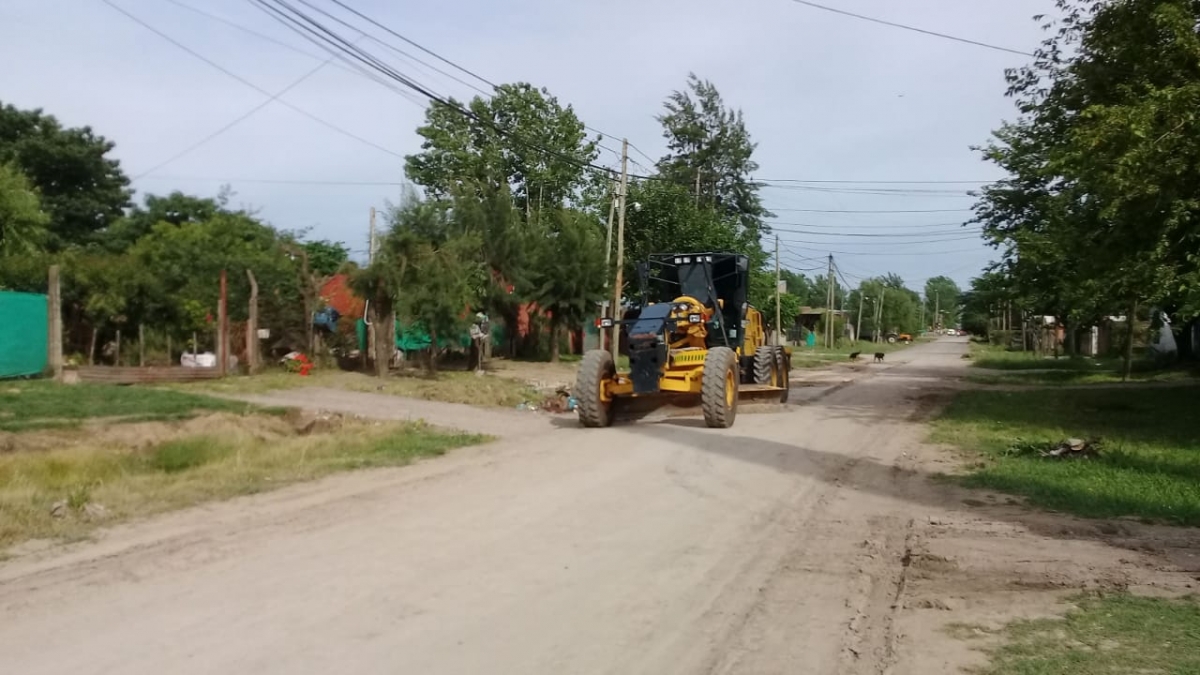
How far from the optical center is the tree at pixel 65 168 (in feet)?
152

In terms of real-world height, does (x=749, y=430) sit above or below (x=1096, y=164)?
below

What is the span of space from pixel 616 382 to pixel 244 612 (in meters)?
11.0

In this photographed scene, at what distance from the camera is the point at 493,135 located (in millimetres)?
52438

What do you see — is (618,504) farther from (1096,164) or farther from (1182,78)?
(1182,78)

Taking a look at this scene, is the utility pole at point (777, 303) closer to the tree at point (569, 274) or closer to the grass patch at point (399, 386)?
the tree at point (569, 274)

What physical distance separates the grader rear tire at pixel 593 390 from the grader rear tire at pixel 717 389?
65.2 inches

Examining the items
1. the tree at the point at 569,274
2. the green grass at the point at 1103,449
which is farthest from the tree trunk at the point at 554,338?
the green grass at the point at 1103,449

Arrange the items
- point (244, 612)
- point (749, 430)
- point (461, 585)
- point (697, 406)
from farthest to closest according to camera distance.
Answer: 1. point (697, 406)
2. point (749, 430)
3. point (461, 585)
4. point (244, 612)

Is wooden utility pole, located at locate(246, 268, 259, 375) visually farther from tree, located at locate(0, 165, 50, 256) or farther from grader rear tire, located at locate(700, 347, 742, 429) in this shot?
grader rear tire, located at locate(700, 347, 742, 429)

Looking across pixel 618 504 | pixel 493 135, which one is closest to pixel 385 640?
pixel 618 504

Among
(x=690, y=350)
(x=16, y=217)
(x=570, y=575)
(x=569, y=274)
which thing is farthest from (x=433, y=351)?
(x=570, y=575)

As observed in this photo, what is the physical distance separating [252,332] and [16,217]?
11353 mm

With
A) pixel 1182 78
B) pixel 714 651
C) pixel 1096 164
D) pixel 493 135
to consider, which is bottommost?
pixel 714 651

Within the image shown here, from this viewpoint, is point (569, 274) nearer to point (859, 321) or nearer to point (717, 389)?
point (717, 389)
